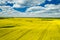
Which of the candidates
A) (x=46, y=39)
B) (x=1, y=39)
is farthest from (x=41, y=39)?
(x=1, y=39)

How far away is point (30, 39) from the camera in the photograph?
37.3 ft

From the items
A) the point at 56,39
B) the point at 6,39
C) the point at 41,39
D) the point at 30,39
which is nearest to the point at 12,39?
the point at 6,39

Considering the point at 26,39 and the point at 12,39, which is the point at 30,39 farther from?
the point at 12,39


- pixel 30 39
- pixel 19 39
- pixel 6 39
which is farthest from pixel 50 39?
pixel 6 39

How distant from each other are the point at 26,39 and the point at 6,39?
A: 1.40 meters

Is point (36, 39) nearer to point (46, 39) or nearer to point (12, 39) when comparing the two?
point (46, 39)

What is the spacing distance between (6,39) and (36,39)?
2.10 meters

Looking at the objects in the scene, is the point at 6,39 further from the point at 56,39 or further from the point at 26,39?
the point at 56,39

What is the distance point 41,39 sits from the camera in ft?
37.0

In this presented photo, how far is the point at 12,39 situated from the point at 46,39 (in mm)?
2397

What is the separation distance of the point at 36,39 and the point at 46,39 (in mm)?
695

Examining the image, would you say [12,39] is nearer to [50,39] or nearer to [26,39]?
[26,39]

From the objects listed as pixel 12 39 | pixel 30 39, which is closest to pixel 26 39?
pixel 30 39

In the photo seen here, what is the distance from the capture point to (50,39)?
37.5ft
